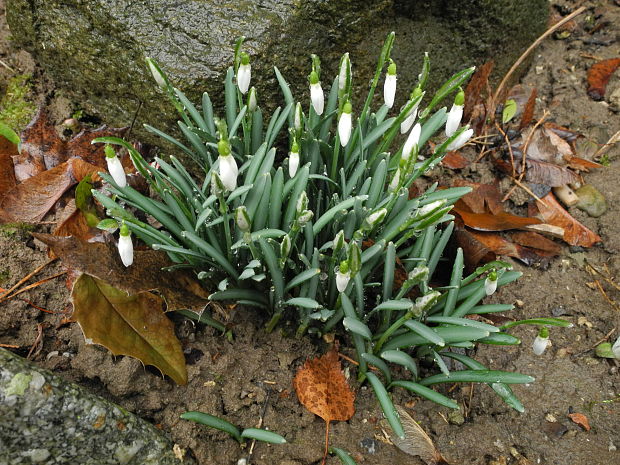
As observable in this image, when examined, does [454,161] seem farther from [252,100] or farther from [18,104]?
[18,104]

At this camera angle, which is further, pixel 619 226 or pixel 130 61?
pixel 619 226

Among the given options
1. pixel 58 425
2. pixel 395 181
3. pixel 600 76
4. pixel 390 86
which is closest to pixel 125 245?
pixel 58 425

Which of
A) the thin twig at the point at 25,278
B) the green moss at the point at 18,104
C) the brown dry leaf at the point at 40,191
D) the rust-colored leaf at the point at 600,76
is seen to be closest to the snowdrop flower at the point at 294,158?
the brown dry leaf at the point at 40,191

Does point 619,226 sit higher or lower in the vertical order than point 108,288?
lower

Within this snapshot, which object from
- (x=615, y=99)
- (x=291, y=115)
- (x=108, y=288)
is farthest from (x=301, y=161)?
(x=615, y=99)

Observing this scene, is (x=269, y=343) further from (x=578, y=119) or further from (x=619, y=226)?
(x=578, y=119)

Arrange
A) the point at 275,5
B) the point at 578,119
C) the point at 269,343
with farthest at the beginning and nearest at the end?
the point at 578,119, the point at 275,5, the point at 269,343
